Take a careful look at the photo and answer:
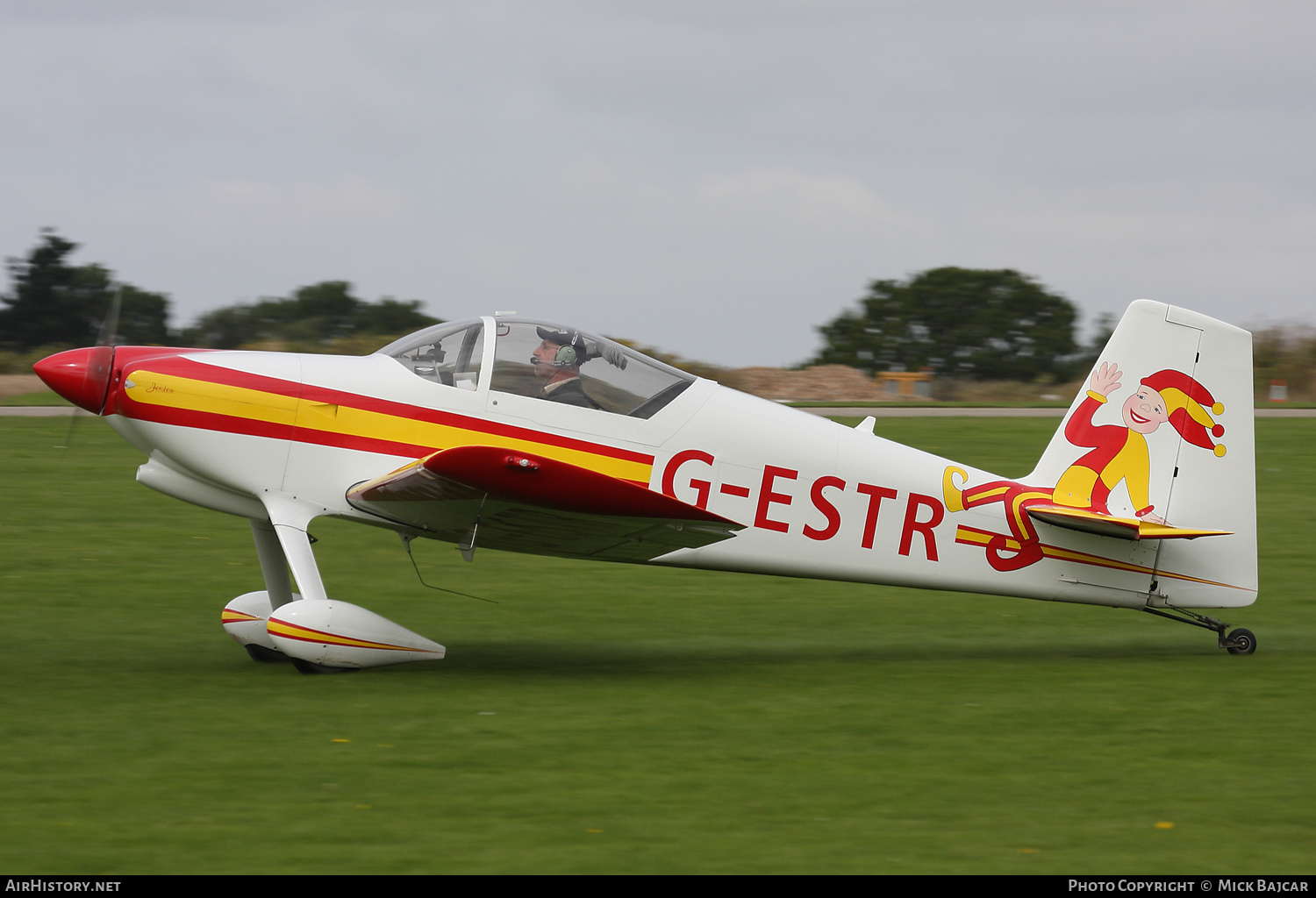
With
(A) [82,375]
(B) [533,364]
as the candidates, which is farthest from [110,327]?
(B) [533,364]

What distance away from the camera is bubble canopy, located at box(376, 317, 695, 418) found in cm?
751

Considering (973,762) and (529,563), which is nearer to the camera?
(973,762)

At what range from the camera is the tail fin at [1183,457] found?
27.2ft

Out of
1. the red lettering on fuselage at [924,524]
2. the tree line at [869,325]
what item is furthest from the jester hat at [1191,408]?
the tree line at [869,325]

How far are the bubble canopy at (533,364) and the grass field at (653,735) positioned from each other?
1714 millimetres

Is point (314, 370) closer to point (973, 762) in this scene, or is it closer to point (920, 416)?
point (973, 762)

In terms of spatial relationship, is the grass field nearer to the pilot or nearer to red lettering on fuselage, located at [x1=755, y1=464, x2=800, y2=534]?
red lettering on fuselage, located at [x1=755, y1=464, x2=800, y2=534]

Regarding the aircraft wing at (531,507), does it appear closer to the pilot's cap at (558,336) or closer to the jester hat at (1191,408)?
the pilot's cap at (558,336)

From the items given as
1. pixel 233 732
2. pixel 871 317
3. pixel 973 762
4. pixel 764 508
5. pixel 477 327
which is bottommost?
pixel 233 732

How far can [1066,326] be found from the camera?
44.2 m

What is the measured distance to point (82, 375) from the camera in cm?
713

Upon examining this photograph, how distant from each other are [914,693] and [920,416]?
734 inches

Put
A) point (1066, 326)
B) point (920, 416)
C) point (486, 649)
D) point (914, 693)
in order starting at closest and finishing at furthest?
point (914, 693)
point (486, 649)
point (920, 416)
point (1066, 326)
